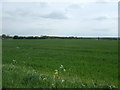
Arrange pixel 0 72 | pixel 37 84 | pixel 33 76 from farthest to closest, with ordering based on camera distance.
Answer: pixel 0 72 → pixel 33 76 → pixel 37 84

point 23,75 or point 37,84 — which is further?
point 23,75

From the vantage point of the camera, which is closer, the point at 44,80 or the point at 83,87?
the point at 83,87

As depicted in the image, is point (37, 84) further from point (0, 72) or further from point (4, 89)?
point (0, 72)

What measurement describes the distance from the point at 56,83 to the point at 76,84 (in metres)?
0.73

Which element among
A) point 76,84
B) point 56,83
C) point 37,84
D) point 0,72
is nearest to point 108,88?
point 76,84

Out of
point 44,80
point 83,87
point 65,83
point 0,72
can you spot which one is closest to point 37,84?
point 44,80

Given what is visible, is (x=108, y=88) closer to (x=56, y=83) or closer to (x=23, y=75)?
(x=56, y=83)

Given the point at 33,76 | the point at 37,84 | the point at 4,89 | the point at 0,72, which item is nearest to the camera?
the point at 4,89

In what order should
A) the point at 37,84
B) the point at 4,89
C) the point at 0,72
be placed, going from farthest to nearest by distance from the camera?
the point at 0,72
the point at 37,84
the point at 4,89

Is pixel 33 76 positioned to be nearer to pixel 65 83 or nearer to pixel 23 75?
pixel 23 75

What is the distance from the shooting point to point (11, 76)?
928cm

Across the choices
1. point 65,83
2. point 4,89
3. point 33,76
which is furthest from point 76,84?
point 4,89

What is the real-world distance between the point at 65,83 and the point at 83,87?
696 millimetres

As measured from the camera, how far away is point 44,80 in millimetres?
8734
